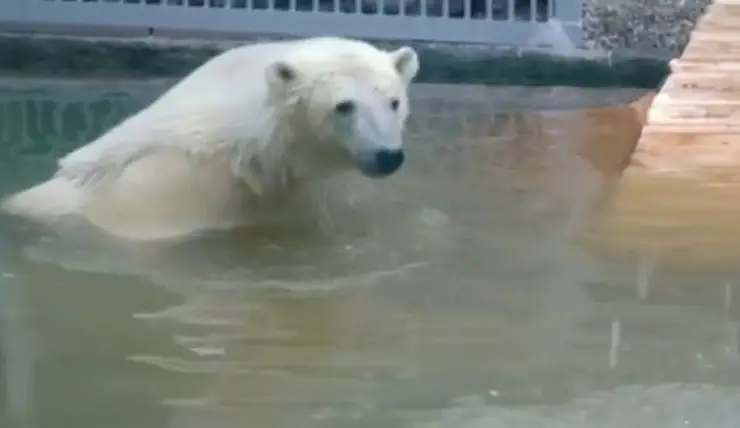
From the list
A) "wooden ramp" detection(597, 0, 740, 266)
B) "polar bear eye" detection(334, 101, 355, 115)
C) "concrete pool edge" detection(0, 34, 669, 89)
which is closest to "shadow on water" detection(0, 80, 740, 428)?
"wooden ramp" detection(597, 0, 740, 266)

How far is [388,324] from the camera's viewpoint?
1803mm

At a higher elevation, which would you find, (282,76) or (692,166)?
(282,76)

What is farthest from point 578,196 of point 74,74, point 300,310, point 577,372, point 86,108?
point 74,74

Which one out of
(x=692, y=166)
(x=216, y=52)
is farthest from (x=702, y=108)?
(x=216, y=52)

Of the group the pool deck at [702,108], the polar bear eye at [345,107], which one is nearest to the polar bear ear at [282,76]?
the polar bear eye at [345,107]

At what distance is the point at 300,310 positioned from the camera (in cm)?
189

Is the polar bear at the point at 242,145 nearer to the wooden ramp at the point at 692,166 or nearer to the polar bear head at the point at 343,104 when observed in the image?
the polar bear head at the point at 343,104

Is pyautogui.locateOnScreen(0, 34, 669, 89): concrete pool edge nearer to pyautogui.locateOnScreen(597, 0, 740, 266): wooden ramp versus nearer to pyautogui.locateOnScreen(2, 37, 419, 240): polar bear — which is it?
pyautogui.locateOnScreen(597, 0, 740, 266): wooden ramp

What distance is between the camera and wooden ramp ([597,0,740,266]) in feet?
7.61

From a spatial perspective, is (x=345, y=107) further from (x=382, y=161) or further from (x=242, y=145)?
(x=242, y=145)

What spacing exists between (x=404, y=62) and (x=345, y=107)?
23cm

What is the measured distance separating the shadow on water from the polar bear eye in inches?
9.8

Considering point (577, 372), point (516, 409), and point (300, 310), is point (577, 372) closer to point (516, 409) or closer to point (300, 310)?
point (516, 409)

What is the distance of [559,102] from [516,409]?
9.85ft
